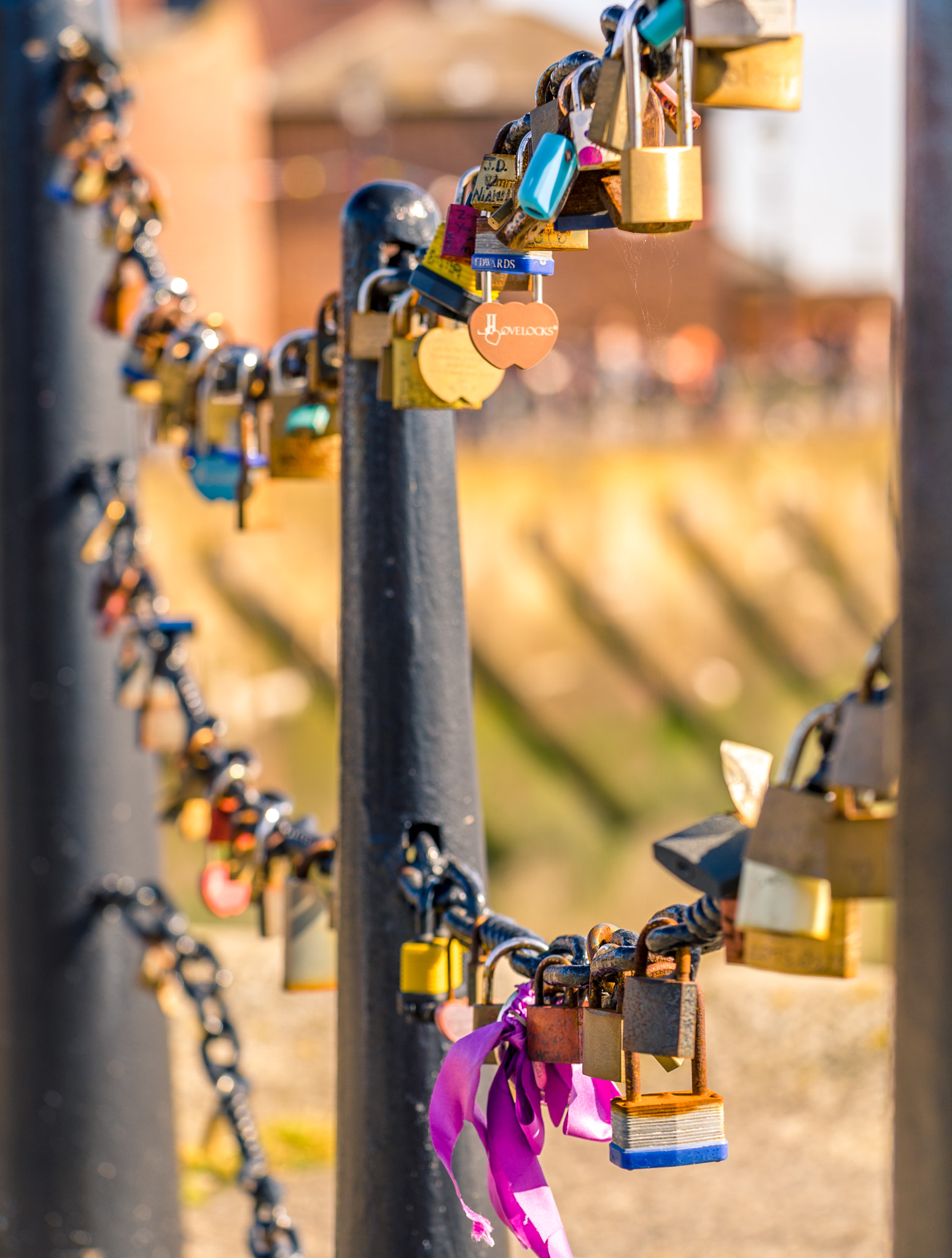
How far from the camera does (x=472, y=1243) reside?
1666 millimetres

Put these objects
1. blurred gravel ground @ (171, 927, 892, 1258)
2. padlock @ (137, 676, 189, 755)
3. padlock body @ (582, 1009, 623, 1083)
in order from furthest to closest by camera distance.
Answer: blurred gravel ground @ (171, 927, 892, 1258) < padlock @ (137, 676, 189, 755) < padlock body @ (582, 1009, 623, 1083)

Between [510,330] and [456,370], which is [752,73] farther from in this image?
[456,370]

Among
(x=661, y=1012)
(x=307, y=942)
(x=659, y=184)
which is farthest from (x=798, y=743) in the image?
(x=307, y=942)

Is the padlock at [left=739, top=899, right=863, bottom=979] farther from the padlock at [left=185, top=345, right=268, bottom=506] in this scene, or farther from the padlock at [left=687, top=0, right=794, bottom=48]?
the padlock at [left=185, top=345, right=268, bottom=506]

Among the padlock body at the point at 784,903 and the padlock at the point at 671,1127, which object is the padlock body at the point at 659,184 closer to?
the padlock body at the point at 784,903

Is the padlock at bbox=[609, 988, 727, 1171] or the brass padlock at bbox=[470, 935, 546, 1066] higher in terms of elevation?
the brass padlock at bbox=[470, 935, 546, 1066]

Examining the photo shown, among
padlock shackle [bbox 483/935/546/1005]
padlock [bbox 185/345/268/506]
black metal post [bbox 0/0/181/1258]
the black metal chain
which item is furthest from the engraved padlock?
black metal post [bbox 0/0/181/1258]

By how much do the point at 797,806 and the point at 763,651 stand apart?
1680 centimetres

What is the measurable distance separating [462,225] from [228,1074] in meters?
1.36

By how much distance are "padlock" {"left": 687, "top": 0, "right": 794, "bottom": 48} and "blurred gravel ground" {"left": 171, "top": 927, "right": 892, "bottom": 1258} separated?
2.25 m

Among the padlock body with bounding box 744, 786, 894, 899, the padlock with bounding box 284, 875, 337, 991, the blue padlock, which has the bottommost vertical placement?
the padlock with bounding box 284, 875, 337, 991

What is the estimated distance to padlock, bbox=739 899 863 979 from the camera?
37.6 inches

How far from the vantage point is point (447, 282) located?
4.75 ft

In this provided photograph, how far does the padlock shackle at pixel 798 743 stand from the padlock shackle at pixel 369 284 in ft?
2.64
